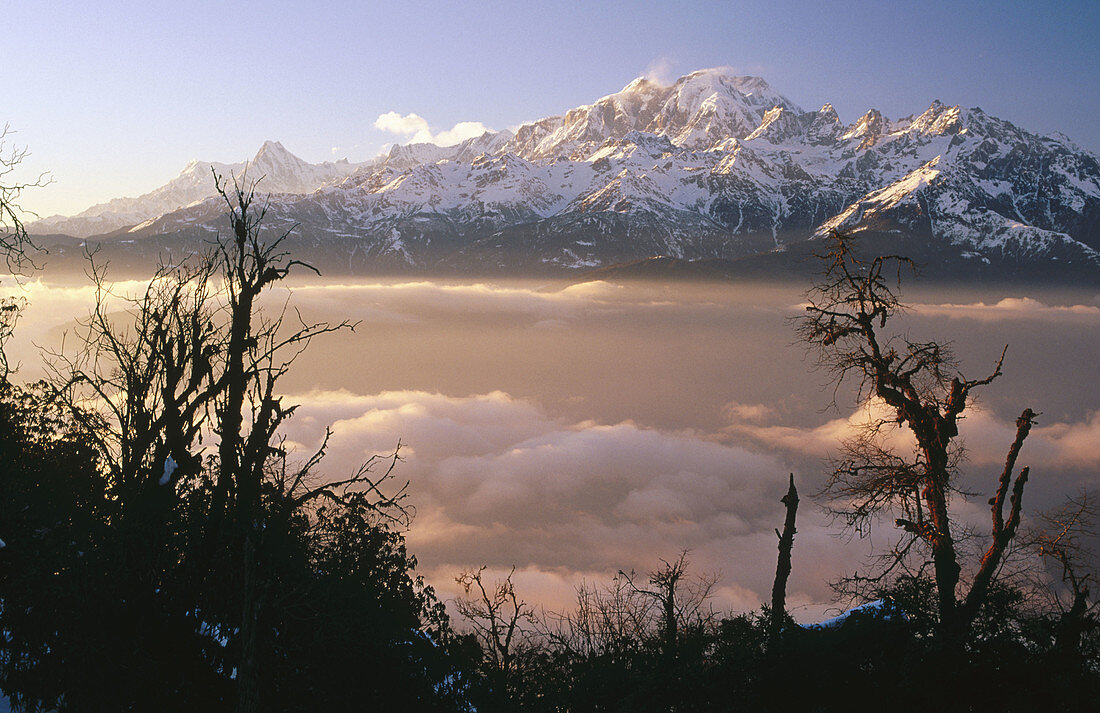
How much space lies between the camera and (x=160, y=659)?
46.2 feet

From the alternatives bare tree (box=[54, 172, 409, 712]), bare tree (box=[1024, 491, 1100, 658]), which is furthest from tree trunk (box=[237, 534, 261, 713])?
bare tree (box=[1024, 491, 1100, 658])

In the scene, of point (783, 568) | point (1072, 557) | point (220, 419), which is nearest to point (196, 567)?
point (220, 419)

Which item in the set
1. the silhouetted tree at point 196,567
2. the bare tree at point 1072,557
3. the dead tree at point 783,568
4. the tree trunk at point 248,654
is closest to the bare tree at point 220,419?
the silhouetted tree at point 196,567

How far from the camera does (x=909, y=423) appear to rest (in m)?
19.2

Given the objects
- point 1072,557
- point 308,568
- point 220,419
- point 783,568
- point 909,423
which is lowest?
point 783,568

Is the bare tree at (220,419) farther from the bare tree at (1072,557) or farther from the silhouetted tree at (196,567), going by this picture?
the bare tree at (1072,557)

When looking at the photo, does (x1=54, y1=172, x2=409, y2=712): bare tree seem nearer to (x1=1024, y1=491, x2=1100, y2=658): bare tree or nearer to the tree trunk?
the tree trunk

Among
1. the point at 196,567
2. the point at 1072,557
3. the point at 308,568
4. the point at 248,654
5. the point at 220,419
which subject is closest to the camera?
the point at 248,654

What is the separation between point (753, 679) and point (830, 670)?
235 centimetres

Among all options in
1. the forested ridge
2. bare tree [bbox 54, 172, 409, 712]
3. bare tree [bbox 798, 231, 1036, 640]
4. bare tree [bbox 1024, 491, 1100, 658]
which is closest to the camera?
the forested ridge

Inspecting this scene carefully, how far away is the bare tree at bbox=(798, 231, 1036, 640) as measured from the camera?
58.5 ft

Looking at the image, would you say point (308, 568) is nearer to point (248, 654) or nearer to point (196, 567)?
point (196, 567)

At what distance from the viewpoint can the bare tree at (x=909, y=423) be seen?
17844 millimetres

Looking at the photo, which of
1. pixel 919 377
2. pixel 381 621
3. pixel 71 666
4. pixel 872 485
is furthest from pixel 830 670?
pixel 71 666
